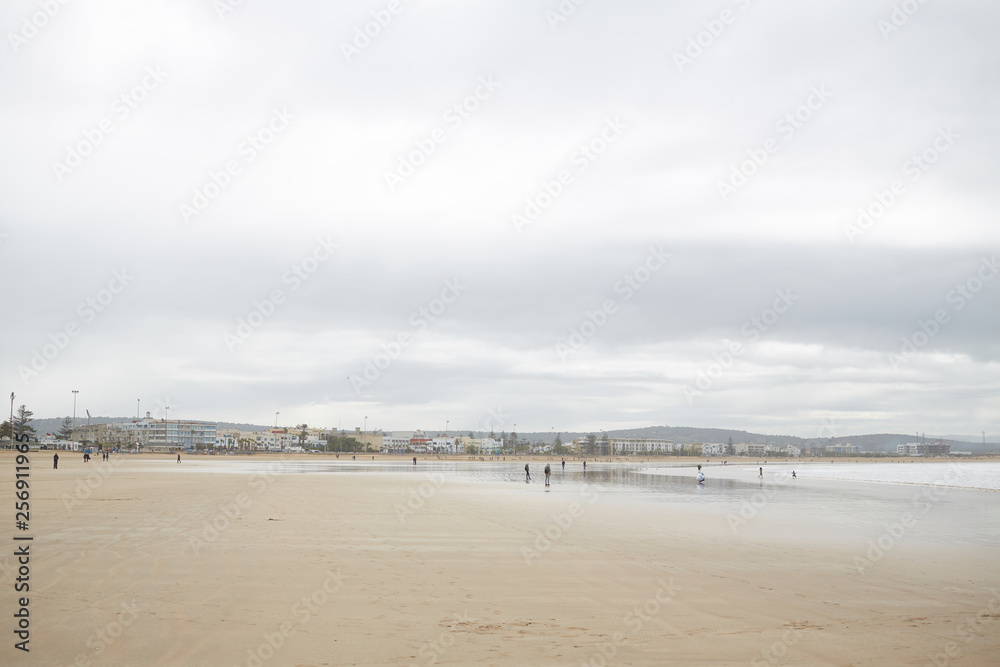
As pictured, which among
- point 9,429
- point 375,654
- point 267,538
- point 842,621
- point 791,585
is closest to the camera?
point 375,654

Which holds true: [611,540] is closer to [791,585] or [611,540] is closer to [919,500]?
[791,585]

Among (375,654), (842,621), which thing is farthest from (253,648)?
(842,621)

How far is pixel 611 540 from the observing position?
17.5m

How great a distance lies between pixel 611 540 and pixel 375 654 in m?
11.0

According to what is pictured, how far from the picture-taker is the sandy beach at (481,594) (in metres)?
7.89

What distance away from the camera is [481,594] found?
10711 mm

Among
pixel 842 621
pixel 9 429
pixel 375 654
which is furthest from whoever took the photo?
pixel 9 429

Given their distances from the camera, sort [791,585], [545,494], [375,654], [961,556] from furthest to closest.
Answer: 1. [545,494]
2. [961,556]
3. [791,585]
4. [375,654]

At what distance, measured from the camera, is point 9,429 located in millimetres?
131875

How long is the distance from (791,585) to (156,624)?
10.5 meters

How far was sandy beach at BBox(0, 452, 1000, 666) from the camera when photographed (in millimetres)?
7891

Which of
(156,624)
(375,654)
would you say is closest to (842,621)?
(375,654)

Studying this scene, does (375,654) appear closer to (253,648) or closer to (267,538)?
(253,648)

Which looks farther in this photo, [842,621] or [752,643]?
[842,621]
